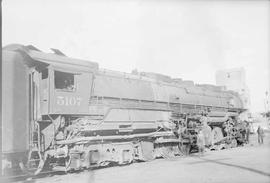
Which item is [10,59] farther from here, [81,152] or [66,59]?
[81,152]

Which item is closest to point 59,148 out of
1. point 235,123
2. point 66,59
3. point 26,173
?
point 26,173

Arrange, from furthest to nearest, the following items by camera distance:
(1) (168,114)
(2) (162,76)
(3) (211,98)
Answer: (3) (211,98) → (2) (162,76) → (1) (168,114)

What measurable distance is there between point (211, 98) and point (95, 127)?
12566mm

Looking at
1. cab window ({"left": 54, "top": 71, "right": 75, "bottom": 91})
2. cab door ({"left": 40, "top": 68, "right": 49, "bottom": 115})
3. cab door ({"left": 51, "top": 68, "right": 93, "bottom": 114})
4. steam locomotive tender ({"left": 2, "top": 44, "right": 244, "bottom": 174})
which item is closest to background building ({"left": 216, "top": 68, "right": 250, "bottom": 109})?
steam locomotive tender ({"left": 2, "top": 44, "right": 244, "bottom": 174})

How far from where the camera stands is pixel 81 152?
1274 centimetres

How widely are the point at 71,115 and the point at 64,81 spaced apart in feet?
4.72

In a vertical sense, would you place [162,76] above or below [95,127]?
above

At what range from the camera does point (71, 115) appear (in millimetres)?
13047

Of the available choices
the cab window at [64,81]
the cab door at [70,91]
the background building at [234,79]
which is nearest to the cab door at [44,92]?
the cab door at [70,91]

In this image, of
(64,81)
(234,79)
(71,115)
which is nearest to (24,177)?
(71,115)

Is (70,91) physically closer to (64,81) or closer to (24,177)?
(64,81)

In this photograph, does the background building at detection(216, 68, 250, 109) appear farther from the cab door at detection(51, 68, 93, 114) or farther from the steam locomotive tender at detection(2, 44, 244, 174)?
the cab door at detection(51, 68, 93, 114)

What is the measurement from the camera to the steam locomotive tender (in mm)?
12203

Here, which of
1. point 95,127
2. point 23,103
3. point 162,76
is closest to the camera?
point 23,103
